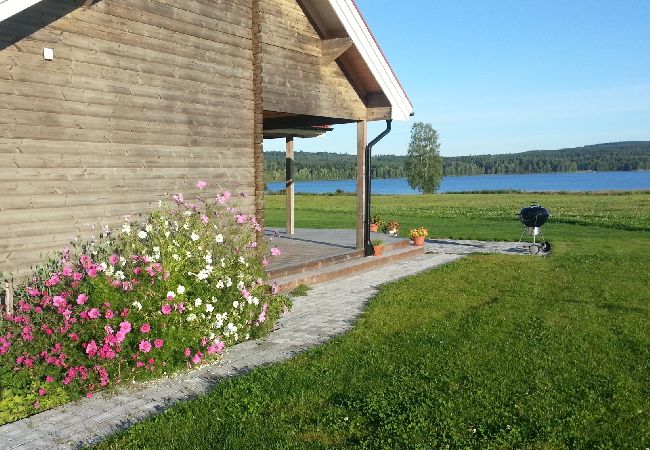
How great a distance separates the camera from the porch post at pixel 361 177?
44.9 feet

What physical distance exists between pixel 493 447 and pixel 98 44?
6695 millimetres

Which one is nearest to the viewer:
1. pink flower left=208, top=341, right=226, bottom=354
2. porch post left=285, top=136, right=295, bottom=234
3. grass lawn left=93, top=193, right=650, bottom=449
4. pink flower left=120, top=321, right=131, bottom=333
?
grass lawn left=93, top=193, right=650, bottom=449

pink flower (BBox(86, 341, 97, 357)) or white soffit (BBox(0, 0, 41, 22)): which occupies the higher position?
white soffit (BBox(0, 0, 41, 22))

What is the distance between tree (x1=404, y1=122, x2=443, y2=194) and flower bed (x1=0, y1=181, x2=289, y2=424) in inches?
3306

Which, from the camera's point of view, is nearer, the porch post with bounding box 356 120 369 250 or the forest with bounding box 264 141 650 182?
the porch post with bounding box 356 120 369 250

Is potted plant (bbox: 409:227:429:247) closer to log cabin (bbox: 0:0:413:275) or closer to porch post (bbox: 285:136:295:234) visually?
porch post (bbox: 285:136:295:234)

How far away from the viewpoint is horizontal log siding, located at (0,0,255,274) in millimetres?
6641

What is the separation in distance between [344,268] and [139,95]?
6243 millimetres

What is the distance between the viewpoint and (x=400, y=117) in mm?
13516

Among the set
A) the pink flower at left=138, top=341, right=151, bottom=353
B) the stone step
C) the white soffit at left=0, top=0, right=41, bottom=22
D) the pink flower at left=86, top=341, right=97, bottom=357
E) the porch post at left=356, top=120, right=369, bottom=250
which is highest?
the white soffit at left=0, top=0, right=41, bottom=22

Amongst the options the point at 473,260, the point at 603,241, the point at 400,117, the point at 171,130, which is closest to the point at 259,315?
the point at 171,130

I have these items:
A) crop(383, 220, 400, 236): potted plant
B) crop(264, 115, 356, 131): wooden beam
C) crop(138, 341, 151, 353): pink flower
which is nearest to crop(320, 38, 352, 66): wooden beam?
crop(264, 115, 356, 131): wooden beam

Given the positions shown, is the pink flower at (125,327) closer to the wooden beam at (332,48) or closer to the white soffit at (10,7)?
the white soffit at (10,7)

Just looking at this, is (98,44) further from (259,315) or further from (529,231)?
(529,231)
